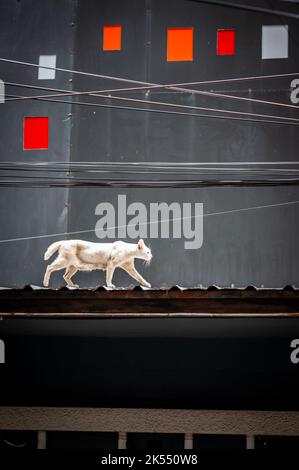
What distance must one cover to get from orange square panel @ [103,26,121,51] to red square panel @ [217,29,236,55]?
1.73 m

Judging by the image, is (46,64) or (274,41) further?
(46,64)

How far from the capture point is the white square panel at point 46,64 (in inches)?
555

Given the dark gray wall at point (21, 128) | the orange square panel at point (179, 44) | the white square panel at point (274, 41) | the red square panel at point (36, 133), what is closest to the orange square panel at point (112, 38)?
the dark gray wall at point (21, 128)

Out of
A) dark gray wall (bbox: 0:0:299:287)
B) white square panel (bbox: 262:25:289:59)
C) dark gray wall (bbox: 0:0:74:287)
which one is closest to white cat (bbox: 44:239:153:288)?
dark gray wall (bbox: 0:0:299:287)

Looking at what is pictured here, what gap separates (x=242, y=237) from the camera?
13125 mm

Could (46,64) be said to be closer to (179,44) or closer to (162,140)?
(179,44)

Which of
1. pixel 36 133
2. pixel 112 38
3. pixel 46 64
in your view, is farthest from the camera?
→ pixel 46 64

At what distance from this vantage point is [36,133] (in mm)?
13977

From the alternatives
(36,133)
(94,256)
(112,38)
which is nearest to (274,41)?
(112,38)

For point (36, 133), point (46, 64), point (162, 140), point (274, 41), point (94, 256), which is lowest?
point (94, 256)

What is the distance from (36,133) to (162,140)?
88.3 inches

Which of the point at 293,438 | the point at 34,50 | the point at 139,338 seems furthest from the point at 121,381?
the point at 34,50

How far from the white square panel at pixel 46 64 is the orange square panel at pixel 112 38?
3.17 feet

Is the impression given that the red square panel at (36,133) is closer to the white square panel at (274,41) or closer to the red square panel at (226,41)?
the red square panel at (226,41)
